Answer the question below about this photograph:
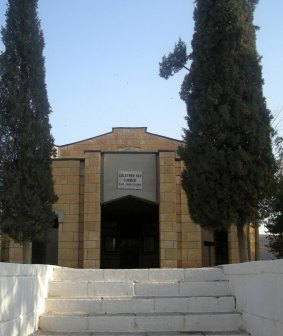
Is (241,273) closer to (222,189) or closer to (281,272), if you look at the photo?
(281,272)

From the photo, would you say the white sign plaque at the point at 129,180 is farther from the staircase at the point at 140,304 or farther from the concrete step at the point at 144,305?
the concrete step at the point at 144,305

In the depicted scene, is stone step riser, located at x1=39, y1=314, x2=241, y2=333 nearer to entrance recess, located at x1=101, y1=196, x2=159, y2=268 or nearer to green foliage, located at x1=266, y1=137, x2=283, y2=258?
green foliage, located at x1=266, y1=137, x2=283, y2=258

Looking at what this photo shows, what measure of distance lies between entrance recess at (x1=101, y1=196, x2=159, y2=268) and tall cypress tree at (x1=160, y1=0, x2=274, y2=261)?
10637mm

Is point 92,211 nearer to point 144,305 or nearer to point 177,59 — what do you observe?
point 177,59

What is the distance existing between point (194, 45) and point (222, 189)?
4.02 m

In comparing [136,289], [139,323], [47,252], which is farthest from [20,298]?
[47,252]

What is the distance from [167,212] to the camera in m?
16.4

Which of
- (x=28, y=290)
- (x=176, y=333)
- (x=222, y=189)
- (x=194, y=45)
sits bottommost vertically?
(x=176, y=333)

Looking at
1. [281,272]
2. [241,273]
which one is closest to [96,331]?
[241,273]

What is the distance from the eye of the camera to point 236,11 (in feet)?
40.9

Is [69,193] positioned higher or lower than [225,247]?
higher

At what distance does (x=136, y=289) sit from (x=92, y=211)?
887 centimetres

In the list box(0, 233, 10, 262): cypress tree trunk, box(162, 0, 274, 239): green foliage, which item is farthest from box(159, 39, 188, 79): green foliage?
box(0, 233, 10, 262): cypress tree trunk

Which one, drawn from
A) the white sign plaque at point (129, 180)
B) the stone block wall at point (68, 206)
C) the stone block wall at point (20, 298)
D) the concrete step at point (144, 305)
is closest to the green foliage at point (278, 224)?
the white sign plaque at point (129, 180)
